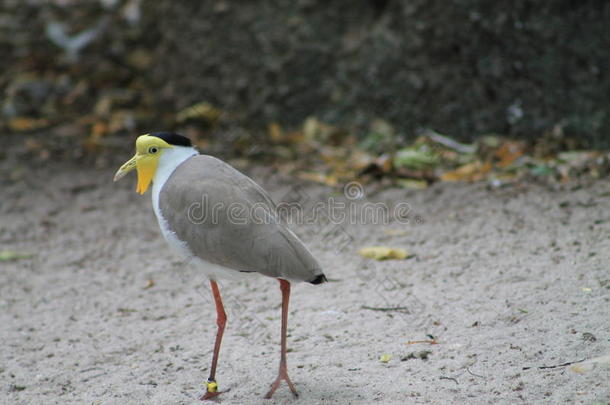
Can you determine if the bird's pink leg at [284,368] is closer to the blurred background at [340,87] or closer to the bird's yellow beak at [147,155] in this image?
the bird's yellow beak at [147,155]

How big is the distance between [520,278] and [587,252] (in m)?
0.48

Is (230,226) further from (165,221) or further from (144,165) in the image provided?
(144,165)

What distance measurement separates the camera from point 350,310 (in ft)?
13.6

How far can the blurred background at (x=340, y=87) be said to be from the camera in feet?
20.4

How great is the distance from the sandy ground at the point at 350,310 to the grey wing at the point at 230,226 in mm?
605

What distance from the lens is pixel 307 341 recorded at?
3.86 meters

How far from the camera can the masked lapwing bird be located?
3.20 m

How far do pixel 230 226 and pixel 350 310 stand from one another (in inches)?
45.6

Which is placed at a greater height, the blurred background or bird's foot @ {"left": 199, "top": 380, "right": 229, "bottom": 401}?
the blurred background

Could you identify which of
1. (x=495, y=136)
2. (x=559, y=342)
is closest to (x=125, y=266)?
(x=559, y=342)

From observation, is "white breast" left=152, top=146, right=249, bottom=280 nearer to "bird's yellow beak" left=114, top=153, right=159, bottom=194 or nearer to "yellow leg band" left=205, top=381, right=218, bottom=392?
"bird's yellow beak" left=114, top=153, right=159, bottom=194

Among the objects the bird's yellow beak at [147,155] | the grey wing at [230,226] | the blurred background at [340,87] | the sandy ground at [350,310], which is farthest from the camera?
the blurred background at [340,87]

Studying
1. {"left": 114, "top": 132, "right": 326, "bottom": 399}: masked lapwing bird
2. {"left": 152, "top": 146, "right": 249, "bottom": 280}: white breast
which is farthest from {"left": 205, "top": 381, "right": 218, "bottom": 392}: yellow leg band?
{"left": 152, "top": 146, "right": 249, "bottom": 280}: white breast

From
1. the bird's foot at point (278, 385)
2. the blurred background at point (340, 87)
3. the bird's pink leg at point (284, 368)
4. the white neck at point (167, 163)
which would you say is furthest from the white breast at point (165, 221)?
the blurred background at point (340, 87)
